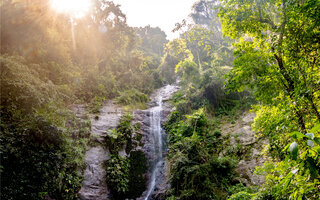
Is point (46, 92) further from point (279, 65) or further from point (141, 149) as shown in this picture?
point (279, 65)

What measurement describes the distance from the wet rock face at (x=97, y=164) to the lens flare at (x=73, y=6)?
5.78m

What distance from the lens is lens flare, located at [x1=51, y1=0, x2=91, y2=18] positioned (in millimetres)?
9020

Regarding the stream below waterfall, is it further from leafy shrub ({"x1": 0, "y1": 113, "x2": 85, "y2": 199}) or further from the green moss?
leafy shrub ({"x1": 0, "y1": 113, "x2": 85, "y2": 199})

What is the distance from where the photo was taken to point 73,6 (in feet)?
37.4

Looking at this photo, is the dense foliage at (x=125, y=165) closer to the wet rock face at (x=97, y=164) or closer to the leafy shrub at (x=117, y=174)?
the leafy shrub at (x=117, y=174)

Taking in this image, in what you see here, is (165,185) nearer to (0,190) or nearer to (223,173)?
(223,173)

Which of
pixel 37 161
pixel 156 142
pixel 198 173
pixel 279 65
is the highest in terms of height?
pixel 279 65

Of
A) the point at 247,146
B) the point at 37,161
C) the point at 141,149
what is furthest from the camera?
the point at 141,149

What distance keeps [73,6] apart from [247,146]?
13688mm

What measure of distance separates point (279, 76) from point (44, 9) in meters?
10.1

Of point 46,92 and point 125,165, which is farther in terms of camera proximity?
point 125,165

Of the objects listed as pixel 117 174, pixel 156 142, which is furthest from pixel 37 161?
pixel 156 142

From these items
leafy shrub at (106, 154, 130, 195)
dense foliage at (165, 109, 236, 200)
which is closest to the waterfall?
leafy shrub at (106, 154, 130, 195)

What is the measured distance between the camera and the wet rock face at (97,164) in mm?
6593
